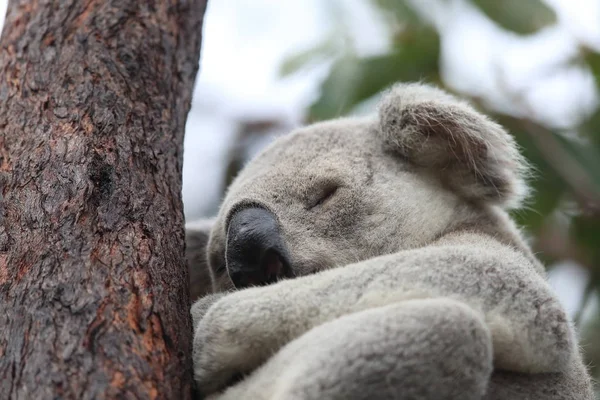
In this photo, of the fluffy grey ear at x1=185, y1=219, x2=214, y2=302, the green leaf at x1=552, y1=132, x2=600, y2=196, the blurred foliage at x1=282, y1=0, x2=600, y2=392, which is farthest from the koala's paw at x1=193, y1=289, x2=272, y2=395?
the green leaf at x1=552, y1=132, x2=600, y2=196

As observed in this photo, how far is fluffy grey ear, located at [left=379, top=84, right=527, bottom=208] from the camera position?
3176mm

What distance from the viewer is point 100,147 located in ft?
8.48

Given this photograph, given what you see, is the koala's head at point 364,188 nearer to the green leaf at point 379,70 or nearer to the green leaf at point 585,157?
the green leaf at point 379,70

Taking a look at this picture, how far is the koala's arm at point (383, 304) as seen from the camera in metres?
2.33

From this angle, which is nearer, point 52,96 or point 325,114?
point 52,96

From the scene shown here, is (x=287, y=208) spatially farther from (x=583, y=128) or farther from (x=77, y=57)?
(x=583, y=128)

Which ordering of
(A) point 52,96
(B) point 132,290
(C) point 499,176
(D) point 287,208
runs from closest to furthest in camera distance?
(B) point 132,290 < (A) point 52,96 < (D) point 287,208 < (C) point 499,176

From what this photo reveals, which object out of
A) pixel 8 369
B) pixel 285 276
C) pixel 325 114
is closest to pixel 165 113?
pixel 285 276

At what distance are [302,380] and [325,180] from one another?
1104 mm

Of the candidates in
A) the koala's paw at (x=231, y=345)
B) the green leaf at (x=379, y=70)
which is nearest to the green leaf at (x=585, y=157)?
the green leaf at (x=379, y=70)

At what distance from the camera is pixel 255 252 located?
265 cm

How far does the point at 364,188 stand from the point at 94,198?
3.51 feet

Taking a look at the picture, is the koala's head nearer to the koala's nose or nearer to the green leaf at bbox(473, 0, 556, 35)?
the koala's nose

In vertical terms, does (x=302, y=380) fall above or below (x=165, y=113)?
below
